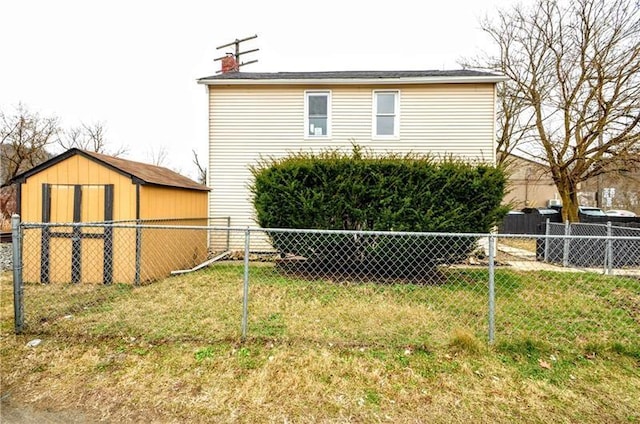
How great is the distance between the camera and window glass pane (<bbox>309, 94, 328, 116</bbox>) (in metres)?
9.59

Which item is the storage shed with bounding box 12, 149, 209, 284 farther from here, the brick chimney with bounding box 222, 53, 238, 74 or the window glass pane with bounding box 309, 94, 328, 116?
the brick chimney with bounding box 222, 53, 238, 74

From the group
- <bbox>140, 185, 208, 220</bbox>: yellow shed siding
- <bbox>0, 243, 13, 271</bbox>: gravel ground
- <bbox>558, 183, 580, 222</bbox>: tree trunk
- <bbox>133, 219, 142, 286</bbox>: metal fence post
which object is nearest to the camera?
<bbox>133, 219, 142, 286</bbox>: metal fence post

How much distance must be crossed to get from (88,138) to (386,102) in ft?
89.7

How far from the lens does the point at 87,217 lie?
5.83 metres

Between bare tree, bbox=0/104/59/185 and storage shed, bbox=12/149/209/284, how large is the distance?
1662cm

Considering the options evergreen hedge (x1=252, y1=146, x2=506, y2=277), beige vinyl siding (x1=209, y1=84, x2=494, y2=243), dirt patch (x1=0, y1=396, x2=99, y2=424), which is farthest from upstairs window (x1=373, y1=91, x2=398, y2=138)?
dirt patch (x1=0, y1=396, x2=99, y2=424)

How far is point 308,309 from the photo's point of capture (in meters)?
4.34

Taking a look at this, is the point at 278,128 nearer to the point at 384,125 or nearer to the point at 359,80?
the point at 359,80

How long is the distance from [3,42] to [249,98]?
669cm

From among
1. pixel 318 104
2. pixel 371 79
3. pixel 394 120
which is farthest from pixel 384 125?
pixel 318 104

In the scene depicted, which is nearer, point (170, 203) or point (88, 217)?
point (88, 217)

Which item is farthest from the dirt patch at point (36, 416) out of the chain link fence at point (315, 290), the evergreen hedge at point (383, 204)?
the evergreen hedge at point (383, 204)

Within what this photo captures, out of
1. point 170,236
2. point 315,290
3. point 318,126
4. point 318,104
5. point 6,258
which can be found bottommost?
point 6,258

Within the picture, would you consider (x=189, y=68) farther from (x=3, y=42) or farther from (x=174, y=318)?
(x=174, y=318)
